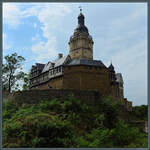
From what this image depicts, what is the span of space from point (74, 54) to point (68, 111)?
26462mm

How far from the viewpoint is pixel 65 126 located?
13398 mm

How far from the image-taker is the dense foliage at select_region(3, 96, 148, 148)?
12367 mm

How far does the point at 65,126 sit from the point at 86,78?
13765mm

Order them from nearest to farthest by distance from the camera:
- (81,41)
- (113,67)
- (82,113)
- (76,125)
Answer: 1. (76,125)
2. (82,113)
3. (113,67)
4. (81,41)

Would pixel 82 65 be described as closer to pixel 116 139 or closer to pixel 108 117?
pixel 108 117

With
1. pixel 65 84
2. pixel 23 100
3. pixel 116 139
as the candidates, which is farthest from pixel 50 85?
pixel 116 139

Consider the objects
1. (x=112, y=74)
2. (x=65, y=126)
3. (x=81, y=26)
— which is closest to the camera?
(x=65, y=126)

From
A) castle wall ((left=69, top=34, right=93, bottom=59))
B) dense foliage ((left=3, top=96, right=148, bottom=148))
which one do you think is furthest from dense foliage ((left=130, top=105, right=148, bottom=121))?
dense foliage ((left=3, top=96, right=148, bottom=148))

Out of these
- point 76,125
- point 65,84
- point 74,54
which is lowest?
point 76,125

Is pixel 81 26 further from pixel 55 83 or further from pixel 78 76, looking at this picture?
pixel 78 76

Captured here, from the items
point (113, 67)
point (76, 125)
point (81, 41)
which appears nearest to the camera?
point (76, 125)

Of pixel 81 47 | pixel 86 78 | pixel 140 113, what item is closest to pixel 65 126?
pixel 86 78

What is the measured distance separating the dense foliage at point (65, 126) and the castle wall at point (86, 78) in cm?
751

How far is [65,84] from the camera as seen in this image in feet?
88.4
